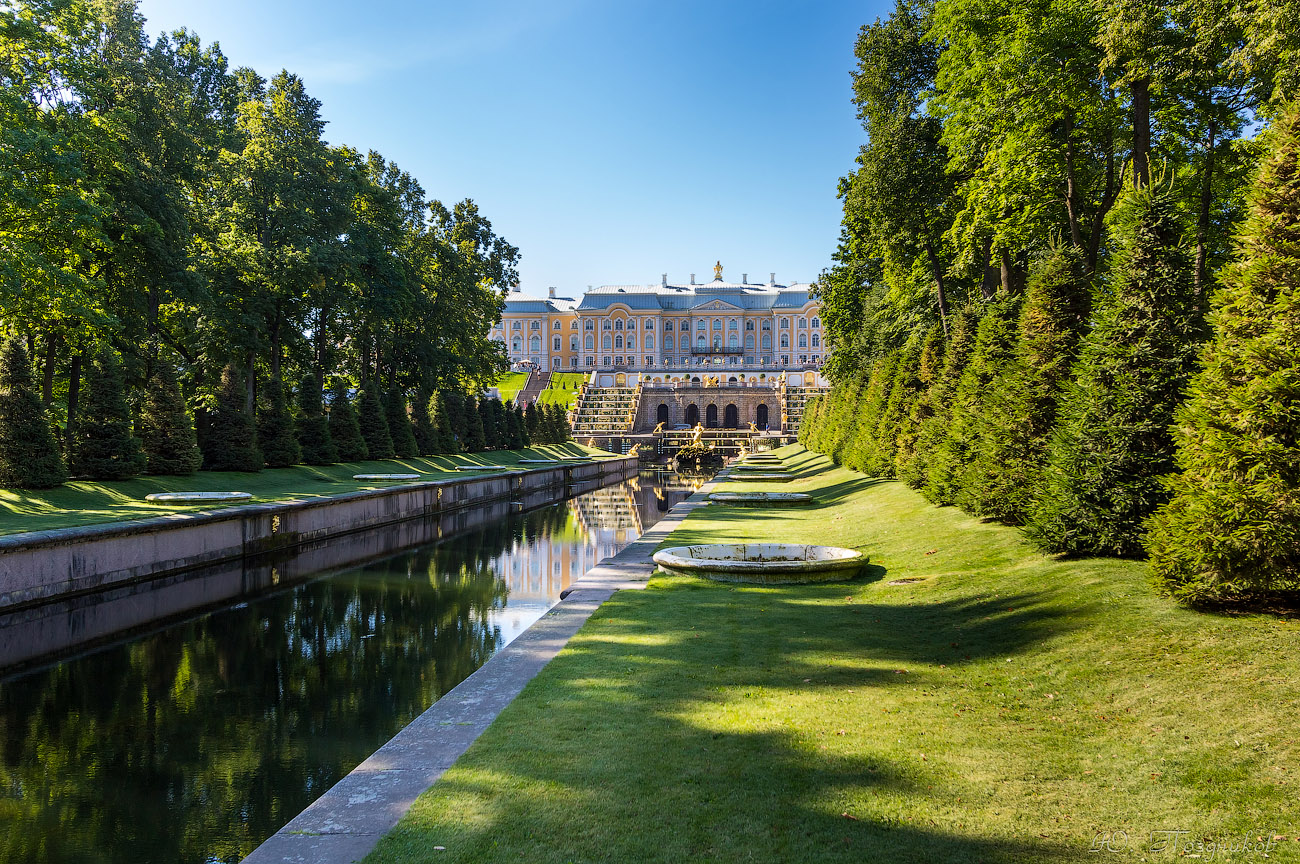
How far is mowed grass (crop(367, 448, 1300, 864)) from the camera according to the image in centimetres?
354

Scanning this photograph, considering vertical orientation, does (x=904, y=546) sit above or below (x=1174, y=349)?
below

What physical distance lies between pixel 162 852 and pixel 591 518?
1895cm

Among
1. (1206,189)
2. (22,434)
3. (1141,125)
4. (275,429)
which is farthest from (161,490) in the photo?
(1206,189)

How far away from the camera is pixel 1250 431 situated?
571 centimetres

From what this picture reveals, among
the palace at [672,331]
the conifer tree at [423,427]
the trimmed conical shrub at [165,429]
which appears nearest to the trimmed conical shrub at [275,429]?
the trimmed conical shrub at [165,429]

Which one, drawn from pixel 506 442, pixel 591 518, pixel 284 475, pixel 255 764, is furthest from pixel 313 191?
pixel 255 764

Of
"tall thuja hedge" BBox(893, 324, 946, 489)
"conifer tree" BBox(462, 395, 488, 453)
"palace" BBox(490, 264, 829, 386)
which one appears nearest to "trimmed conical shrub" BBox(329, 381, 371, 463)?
"conifer tree" BBox(462, 395, 488, 453)

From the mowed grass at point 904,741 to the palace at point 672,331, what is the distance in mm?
97928

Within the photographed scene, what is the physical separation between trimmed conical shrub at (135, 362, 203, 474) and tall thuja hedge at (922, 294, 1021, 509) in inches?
640

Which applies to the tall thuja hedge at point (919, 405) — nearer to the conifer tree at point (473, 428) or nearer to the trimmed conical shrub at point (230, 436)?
the trimmed conical shrub at point (230, 436)

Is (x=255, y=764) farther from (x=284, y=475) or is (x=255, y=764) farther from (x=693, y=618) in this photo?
(x=284, y=475)

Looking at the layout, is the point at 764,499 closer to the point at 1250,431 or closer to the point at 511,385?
the point at 1250,431

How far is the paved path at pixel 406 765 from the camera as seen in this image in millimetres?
3586

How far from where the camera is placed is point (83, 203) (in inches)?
665
